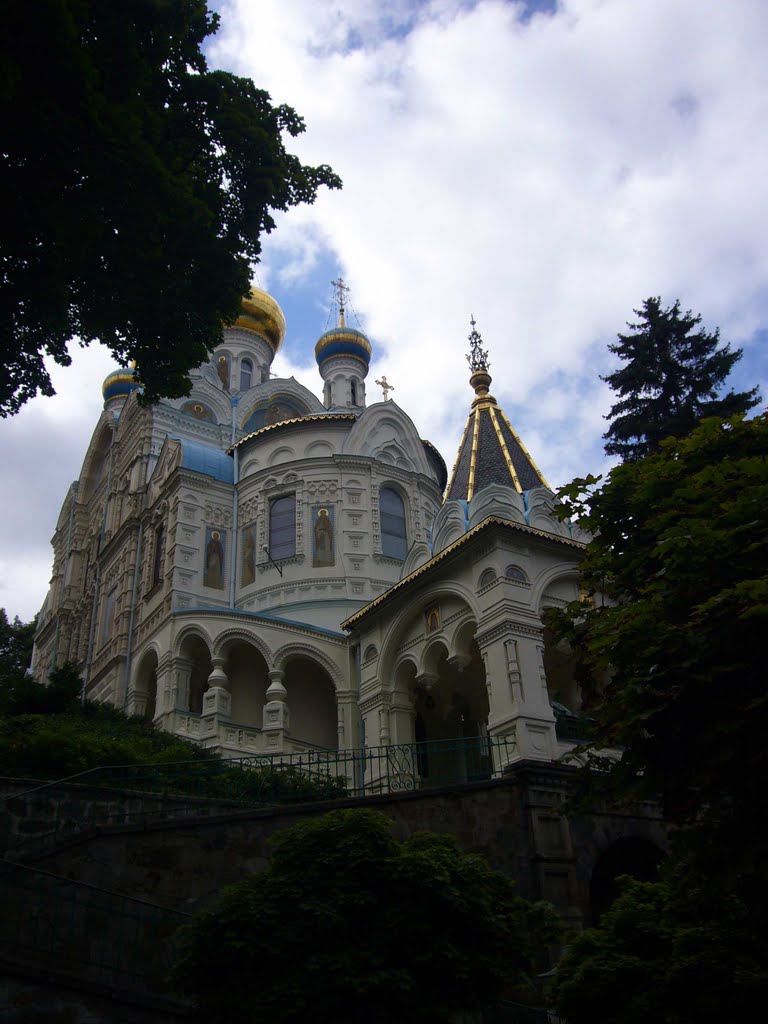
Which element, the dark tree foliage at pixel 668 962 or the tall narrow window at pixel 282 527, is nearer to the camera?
the dark tree foliage at pixel 668 962

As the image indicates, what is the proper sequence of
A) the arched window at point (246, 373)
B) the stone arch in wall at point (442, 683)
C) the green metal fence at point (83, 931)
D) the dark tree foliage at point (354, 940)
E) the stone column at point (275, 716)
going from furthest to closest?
the arched window at point (246, 373), the stone column at point (275, 716), the stone arch in wall at point (442, 683), the green metal fence at point (83, 931), the dark tree foliage at point (354, 940)

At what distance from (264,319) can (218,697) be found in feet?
78.0

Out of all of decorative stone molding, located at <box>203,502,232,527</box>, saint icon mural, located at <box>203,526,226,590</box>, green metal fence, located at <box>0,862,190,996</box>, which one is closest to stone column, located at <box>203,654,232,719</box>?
saint icon mural, located at <box>203,526,226,590</box>

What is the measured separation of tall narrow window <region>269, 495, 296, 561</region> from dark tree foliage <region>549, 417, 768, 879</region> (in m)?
17.7

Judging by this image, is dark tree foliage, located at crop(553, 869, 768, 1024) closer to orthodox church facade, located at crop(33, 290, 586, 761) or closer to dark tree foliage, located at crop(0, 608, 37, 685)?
orthodox church facade, located at crop(33, 290, 586, 761)

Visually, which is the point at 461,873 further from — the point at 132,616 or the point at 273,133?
the point at 132,616

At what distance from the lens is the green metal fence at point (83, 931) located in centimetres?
917

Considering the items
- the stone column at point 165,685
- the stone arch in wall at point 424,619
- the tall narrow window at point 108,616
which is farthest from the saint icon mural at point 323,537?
the tall narrow window at point 108,616

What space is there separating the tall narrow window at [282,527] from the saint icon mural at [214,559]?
4.94 ft

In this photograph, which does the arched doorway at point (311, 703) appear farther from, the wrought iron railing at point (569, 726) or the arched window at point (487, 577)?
the wrought iron railing at point (569, 726)

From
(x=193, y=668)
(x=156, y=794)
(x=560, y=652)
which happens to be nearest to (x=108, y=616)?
(x=193, y=668)

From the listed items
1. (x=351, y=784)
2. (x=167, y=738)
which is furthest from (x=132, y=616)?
(x=351, y=784)

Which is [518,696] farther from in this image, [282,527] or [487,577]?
[282,527]

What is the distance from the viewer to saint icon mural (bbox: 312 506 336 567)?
2578cm
